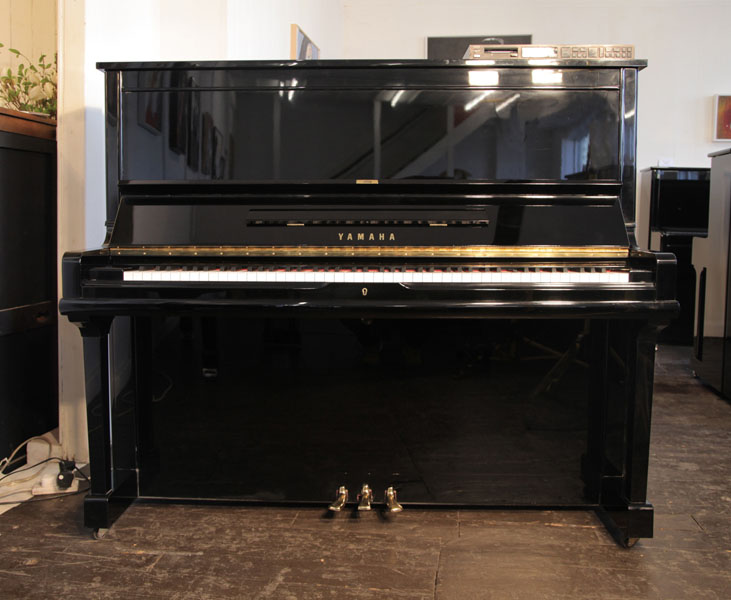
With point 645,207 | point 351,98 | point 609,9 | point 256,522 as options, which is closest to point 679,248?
point 645,207

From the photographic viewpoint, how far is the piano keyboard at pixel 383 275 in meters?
1.73

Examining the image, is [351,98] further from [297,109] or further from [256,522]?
[256,522]

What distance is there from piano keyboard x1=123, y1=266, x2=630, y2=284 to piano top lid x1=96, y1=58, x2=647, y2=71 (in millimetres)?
626

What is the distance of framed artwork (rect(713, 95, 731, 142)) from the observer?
5.16 metres

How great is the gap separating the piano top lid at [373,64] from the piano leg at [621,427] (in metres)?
0.78

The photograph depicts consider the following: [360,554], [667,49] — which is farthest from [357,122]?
[667,49]

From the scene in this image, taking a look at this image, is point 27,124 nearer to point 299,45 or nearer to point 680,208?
point 299,45

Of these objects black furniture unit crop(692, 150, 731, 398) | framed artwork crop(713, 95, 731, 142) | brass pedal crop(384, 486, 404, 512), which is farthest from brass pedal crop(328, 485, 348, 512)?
framed artwork crop(713, 95, 731, 142)

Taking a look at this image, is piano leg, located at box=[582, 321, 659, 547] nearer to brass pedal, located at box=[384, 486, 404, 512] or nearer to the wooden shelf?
brass pedal, located at box=[384, 486, 404, 512]

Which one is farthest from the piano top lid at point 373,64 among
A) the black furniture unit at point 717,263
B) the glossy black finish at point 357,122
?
the black furniture unit at point 717,263

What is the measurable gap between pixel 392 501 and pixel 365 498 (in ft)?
0.29

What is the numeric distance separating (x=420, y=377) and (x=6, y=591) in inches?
49.9

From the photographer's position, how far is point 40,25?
8.92 feet

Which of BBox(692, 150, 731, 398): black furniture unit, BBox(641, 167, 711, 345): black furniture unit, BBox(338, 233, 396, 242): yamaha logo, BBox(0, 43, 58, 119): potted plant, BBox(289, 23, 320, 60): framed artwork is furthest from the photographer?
BBox(641, 167, 711, 345): black furniture unit
